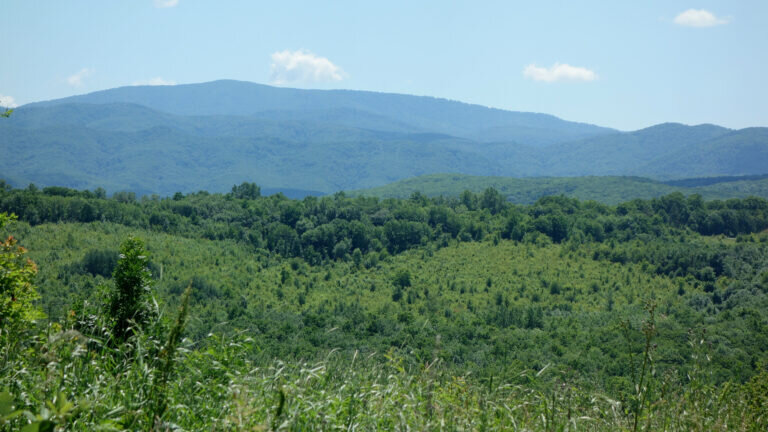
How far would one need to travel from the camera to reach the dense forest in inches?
148

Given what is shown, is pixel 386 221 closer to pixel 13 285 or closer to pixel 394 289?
pixel 394 289

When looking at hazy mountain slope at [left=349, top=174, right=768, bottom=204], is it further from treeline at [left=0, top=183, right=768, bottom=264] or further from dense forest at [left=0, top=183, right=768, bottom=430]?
dense forest at [left=0, top=183, right=768, bottom=430]

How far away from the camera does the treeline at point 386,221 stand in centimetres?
6488

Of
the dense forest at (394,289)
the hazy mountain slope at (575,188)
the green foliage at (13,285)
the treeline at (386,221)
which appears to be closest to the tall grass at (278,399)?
the dense forest at (394,289)

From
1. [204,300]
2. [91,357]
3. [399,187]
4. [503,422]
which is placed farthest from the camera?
[399,187]

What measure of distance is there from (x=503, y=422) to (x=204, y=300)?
47.9 m

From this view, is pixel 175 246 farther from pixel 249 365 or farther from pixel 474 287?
pixel 249 365

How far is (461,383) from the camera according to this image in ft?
14.9

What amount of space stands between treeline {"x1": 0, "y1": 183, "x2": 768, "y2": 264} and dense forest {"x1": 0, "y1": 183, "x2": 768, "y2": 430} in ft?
0.81

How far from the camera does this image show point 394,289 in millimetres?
57625

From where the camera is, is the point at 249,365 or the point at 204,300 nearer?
the point at 249,365

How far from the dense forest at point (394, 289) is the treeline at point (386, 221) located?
0.81 ft

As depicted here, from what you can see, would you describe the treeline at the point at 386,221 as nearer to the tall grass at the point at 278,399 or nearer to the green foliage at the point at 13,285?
the green foliage at the point at 13,285

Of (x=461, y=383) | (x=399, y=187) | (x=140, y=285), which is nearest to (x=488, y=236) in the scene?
(x=140, y=285)
